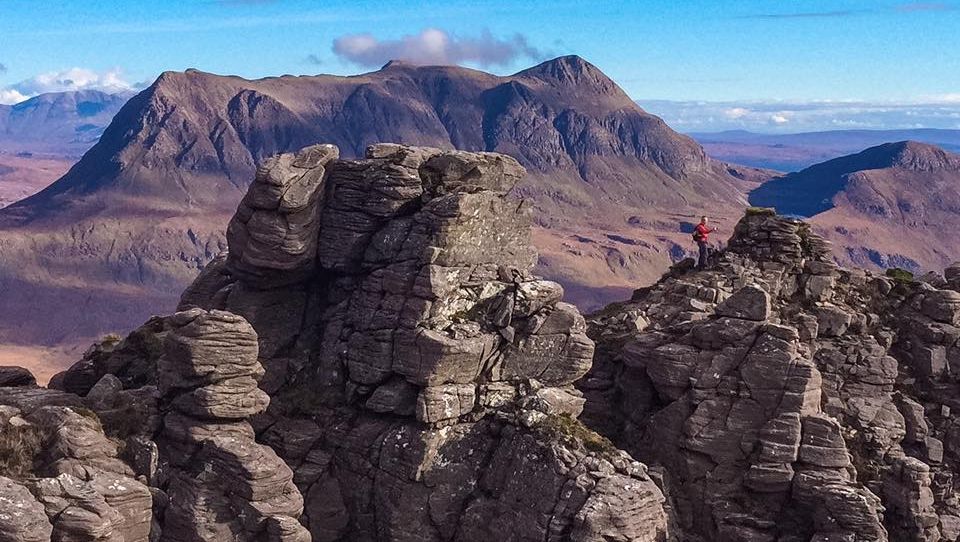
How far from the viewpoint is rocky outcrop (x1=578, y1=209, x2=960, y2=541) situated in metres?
46.4

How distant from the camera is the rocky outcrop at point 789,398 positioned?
46.4 m

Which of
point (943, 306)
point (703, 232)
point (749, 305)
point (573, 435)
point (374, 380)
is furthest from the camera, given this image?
point (703, 232)

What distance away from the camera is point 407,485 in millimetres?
44344

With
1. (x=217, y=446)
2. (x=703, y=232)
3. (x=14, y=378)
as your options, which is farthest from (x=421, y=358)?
(x=703, y=232)

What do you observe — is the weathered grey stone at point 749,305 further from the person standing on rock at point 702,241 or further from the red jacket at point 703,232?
the red jacket at point 703,232

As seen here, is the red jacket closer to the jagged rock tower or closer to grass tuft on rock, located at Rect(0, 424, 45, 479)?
the jagged rock tower

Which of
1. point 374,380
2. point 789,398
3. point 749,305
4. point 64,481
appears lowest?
point 789,398

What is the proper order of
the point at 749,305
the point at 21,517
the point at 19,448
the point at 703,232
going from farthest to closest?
the point at 703,232, the point at 749,305, the point at 19,448, the point at 21,517

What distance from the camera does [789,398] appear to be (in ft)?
154

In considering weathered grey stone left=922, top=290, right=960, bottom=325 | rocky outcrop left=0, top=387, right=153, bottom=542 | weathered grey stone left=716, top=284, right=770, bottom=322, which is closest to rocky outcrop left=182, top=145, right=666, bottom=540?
weathered grey stone left=716, top=284, right=770, bottom=322

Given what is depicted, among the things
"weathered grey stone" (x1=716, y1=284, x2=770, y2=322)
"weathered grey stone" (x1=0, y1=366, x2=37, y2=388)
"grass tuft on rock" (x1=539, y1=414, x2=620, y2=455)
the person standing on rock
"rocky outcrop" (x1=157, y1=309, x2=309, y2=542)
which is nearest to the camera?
"rocky outcrop" (x1=157, y1=309, x2=309, y2=542)

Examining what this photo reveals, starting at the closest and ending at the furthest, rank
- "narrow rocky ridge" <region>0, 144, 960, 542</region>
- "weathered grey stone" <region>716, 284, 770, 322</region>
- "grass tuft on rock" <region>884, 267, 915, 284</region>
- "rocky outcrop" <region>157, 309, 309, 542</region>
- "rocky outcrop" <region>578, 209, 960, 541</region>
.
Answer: "rocky outcrop" <region>157, 309, 309, 542</region> < "narrow rocky ridge" <region>0, 144, 960, 542</region> < "rocky outcrop" <region>578, 209, 960, 541</region> < "weathered grey stone" <region>716, 284, 770, 322</region> < "grass tuft on rock" <region>884, 267, 915, 284</region>

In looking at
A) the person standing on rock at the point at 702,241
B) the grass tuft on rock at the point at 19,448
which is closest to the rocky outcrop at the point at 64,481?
the grass tuft on rock at the point at 19,448

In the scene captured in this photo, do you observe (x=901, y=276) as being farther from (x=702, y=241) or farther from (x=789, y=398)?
(x=789, y=398)
